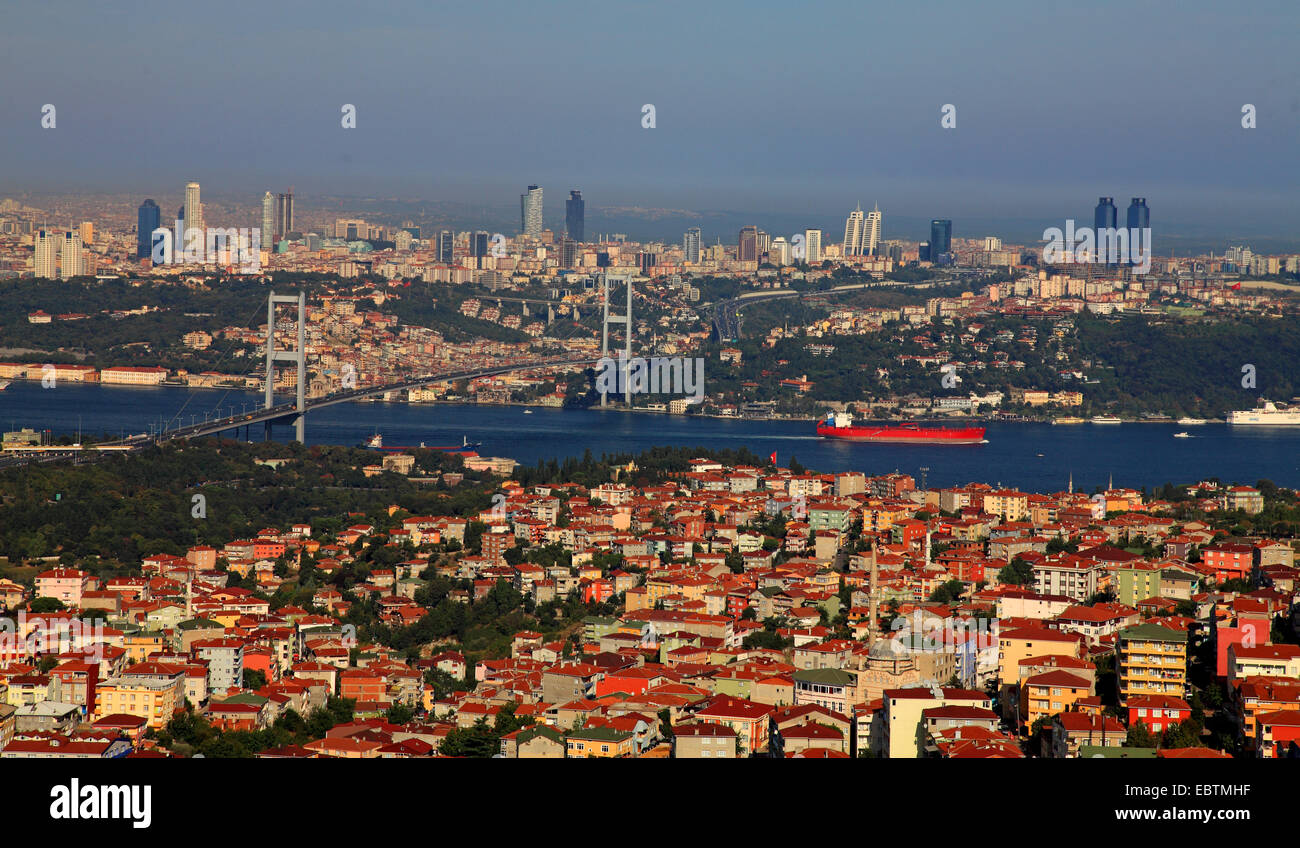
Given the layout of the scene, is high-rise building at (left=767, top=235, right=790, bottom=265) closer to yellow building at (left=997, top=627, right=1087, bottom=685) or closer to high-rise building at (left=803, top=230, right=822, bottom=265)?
high-rise building at (left=803, top=230, right=822, bottom=265)

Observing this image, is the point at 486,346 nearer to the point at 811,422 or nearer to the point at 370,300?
the point at 370,300

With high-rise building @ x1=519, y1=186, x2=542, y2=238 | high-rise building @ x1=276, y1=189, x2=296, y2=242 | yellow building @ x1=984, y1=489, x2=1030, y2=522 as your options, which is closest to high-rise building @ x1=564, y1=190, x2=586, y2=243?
high-rise building @ x1=519, y1=186, x2=542, y2=238

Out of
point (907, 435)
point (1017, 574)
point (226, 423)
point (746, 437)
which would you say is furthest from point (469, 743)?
point (907, 435)

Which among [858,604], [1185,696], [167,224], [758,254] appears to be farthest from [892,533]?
[758,254]

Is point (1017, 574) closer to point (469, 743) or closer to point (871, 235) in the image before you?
point (469, 743)

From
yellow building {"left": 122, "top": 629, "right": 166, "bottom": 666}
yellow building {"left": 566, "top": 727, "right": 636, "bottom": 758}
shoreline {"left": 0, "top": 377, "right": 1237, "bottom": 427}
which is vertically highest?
shoreline {"left": 0, "top": 377, "right": 1237, "bottom": 427}

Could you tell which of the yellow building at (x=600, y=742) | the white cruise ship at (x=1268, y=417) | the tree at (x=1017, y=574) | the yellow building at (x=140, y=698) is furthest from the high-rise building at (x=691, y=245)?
the yellow building at (x=600, y=742)
